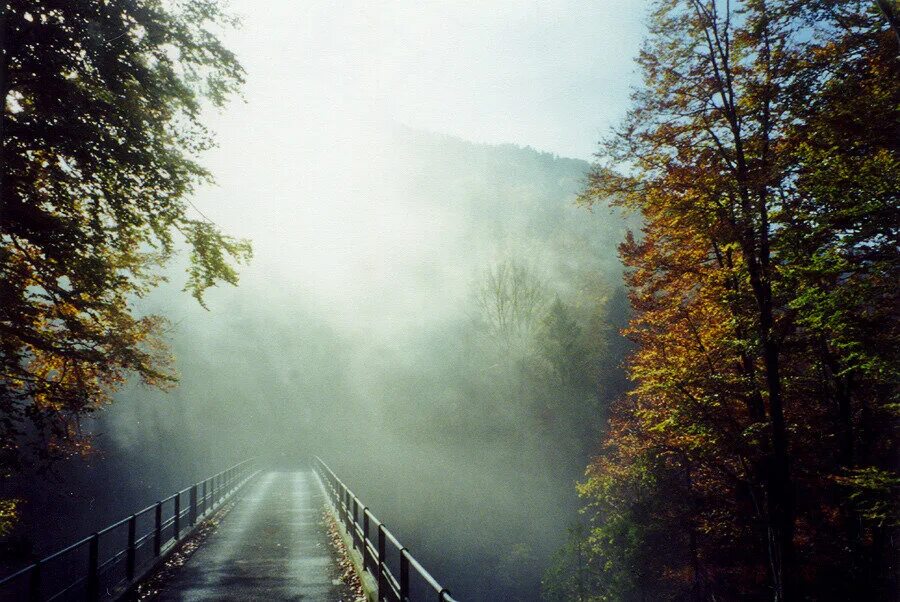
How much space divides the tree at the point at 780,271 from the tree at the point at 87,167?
8.44 meters

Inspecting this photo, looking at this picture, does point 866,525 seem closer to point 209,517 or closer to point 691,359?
point 691,359

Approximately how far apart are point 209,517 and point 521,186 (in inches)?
3398

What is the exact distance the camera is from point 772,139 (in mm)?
11391

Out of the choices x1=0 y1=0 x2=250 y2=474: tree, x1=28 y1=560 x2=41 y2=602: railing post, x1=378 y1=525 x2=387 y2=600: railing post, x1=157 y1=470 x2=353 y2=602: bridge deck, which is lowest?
x1=157 y1=470 x2=353 y2=602: bridge deck

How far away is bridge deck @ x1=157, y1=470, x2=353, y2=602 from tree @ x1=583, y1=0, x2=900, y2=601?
8.30 meters

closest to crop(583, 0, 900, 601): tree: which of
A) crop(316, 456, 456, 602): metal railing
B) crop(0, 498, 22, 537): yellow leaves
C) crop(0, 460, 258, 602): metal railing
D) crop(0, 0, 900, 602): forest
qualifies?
crop(0, 0, 900, 602): forest

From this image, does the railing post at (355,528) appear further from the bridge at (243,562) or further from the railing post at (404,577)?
the railing post at (404,577)

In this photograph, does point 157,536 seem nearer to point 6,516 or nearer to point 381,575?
point 6,516

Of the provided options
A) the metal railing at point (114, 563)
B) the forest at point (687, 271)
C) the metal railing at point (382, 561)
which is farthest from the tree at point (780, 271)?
the metal railing at point (114, 563)

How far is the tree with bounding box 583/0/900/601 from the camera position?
29.3ft

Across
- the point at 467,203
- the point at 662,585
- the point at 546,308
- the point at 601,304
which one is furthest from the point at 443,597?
the point at 467,203

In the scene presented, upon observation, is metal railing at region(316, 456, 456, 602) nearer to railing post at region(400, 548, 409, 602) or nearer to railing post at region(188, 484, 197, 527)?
railing post at region(400, 548, 409, 602)

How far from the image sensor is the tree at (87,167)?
26.9 ft

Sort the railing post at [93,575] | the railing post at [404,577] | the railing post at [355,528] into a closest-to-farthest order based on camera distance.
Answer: the railing post at [404,577], the railing post at [93,575], the railing post at [355,528]
